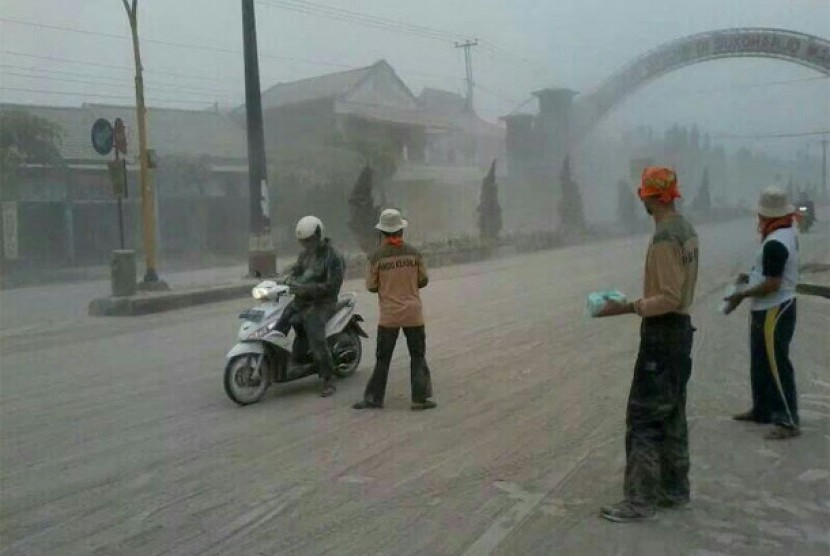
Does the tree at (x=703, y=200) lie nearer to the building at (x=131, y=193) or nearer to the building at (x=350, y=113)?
the building at (x=350, y=113)

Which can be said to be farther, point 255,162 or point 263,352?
point 255,162

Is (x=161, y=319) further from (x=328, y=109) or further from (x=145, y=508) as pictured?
(x=328, y=109)

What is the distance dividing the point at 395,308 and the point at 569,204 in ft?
113

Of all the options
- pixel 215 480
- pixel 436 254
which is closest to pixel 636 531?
pixel 215 480

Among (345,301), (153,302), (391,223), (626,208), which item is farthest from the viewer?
(626,208)

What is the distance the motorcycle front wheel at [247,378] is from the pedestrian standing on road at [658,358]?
11.3 ft

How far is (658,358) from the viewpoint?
452 centimetres

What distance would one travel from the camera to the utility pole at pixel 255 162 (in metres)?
18.9

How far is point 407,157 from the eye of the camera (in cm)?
4153

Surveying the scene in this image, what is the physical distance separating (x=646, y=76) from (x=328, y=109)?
14.1 metres

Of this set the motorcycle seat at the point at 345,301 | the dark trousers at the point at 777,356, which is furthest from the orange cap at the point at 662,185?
the motorcycle seat at the point at 345,301

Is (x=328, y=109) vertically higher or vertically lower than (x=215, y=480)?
higher

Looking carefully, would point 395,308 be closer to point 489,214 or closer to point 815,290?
point 815,290

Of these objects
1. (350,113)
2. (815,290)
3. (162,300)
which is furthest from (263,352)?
(350,113)
